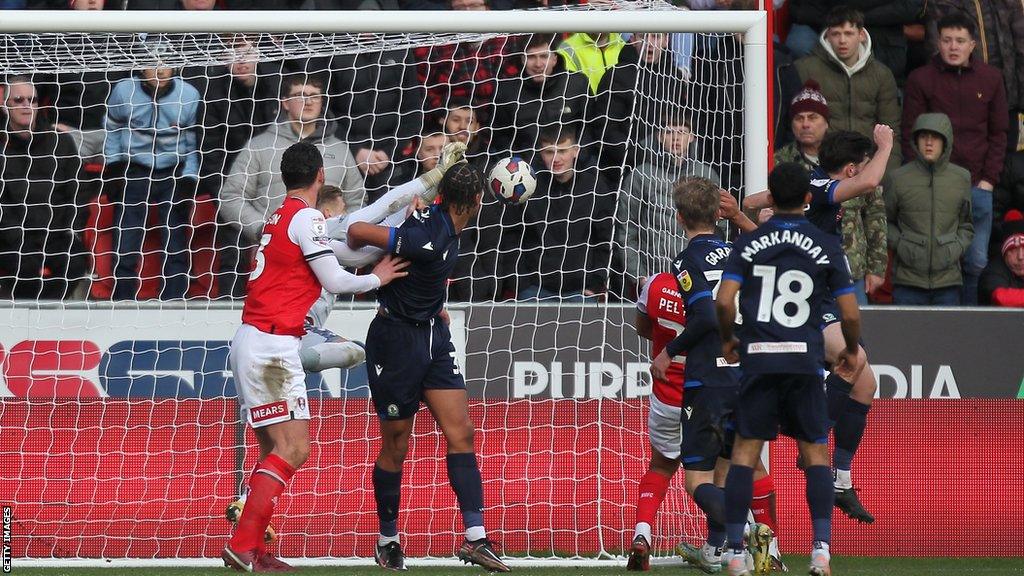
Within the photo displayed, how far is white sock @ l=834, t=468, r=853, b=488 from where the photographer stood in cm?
808

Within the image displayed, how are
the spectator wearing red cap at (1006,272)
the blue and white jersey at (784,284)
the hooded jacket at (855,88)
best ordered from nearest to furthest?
the blue and white jersey at (784,284) < the spectator wearing red cap at (1006,272) < the hooded jacket at (855,88)

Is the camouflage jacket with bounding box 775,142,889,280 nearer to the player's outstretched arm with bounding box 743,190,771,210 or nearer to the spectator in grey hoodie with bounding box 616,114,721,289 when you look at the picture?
the spectator in grey hoodie with bounding box 616,114,721,289

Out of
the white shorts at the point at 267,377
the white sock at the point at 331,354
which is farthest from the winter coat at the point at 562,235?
the white shorts at the point at 267,377

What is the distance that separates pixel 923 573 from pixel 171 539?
4393 mm

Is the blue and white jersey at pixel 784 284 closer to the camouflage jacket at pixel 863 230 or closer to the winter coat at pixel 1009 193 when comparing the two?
the camouflage jacket at pixel 863 230

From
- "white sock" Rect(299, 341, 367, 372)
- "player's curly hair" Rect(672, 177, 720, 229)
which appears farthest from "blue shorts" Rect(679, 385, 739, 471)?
"white sock" Rect(299, 341, 367, 372)

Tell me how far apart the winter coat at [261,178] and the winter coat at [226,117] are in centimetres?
7

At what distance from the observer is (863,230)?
9875mm

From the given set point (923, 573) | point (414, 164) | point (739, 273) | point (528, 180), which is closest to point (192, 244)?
point (414, 164)

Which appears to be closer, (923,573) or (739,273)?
(739,273)

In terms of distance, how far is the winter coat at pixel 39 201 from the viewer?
916 centimetres

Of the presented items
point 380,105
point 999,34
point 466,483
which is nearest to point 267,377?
point 466,483

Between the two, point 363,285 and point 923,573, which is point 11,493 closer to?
point 363,285

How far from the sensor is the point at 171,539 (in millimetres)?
8594
